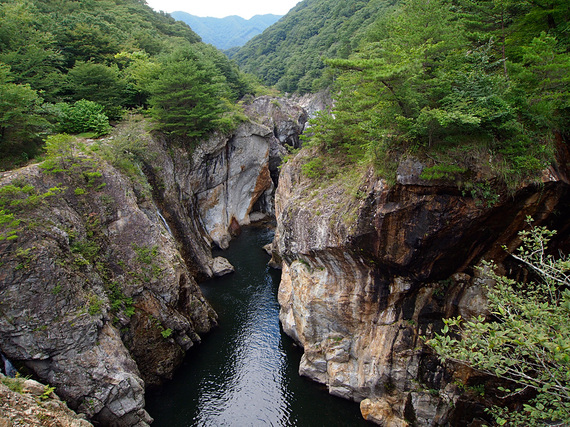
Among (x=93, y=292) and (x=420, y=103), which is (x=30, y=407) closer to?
(x=93, y=292)

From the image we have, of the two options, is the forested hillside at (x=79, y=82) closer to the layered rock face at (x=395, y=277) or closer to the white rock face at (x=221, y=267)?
the white rock face at (x=221, y=267)

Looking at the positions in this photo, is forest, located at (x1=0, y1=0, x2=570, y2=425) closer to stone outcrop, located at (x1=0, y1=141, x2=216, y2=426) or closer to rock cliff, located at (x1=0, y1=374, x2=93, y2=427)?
stone outcrop, located at (x1=0, y1=141, x2=216, y2=426)

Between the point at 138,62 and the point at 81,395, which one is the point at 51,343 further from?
the point at 138,62

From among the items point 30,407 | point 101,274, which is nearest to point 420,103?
point 30,407

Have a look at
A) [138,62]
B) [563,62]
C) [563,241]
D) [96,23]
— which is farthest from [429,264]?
[96,23]

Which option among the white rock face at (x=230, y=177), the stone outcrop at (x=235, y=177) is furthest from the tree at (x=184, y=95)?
the white rock face at (x=230, y=177)

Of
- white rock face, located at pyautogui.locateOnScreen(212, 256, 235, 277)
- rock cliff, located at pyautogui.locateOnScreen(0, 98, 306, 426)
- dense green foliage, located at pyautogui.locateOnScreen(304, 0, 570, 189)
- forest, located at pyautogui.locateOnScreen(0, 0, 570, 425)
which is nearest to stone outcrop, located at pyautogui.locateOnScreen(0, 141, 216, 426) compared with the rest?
rock cliff, located at pyautogui.locateOnScreen(0, 98, 306, 426)
